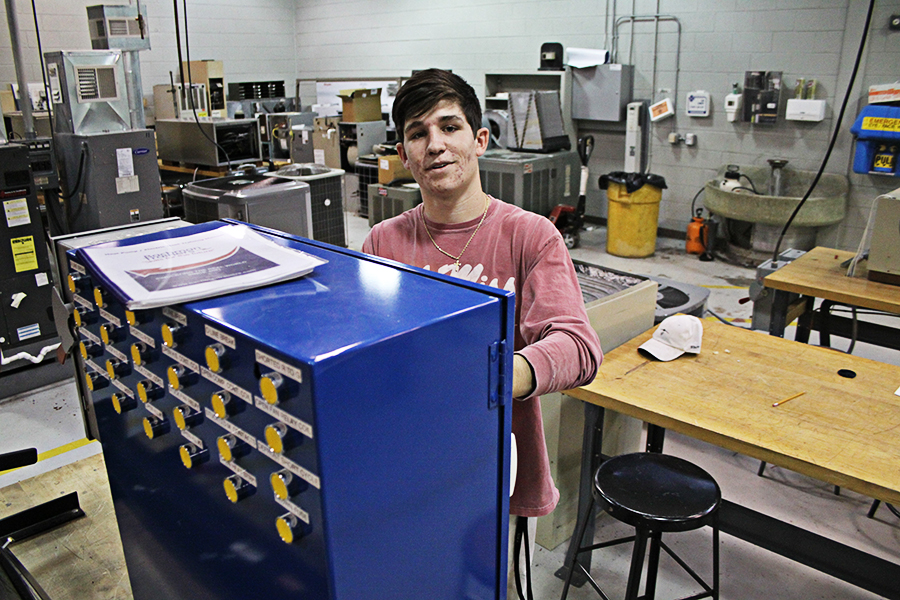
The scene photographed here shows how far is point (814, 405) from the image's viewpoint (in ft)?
6.20

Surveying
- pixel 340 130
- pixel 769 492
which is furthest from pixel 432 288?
pixel 340 130

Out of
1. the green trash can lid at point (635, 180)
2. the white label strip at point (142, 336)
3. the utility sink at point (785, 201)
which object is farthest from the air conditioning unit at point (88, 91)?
the utility sink at point (785, 201)

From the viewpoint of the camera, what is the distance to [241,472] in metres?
0.84

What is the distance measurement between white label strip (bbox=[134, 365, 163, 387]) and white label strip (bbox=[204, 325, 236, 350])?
0.23 meters

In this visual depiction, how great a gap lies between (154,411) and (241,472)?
270 mm

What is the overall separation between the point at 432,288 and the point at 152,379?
46 cm

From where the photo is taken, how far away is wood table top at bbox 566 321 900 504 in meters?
1.63

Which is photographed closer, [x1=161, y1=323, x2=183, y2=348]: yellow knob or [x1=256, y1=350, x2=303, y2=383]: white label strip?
[x1=256, y1=350, x2=303, y2=383]: white label strip

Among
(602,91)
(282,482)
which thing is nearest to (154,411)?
(282,482)

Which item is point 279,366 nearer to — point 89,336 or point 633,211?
point 89,336

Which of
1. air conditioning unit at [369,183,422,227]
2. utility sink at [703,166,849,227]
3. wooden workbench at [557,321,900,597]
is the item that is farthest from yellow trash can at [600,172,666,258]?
wooden workbench at [557,321,900,597]

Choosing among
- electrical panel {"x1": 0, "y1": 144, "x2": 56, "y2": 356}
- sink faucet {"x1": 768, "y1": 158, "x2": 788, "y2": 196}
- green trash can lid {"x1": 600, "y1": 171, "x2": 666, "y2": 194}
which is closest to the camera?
electrical panel {"x1": 0, "y1": 144, "x2": 56, "y2": 356}

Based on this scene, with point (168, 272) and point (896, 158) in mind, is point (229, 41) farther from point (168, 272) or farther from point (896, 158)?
point (168, 272)

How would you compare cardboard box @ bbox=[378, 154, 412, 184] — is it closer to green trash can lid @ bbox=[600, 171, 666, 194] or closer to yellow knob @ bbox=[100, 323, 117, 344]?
green trash can lid @ bbox=[600, 171, 666, 194]
